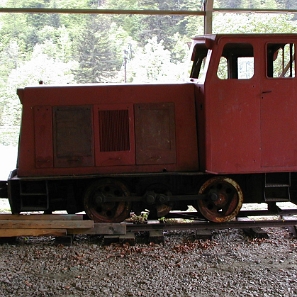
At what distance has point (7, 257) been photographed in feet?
17.6

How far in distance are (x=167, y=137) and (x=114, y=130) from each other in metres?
0.78

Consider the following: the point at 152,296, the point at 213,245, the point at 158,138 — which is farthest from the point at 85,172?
the point at 152,296

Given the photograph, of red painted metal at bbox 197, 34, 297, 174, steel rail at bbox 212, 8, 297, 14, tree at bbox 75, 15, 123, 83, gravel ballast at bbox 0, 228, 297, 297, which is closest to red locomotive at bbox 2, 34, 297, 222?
red painted metal at bbox 197, 34, 297, 174

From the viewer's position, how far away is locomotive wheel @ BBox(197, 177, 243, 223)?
20.6 ft

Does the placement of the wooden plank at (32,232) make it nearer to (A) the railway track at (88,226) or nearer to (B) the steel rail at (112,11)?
(A) the railway track at (88,226)

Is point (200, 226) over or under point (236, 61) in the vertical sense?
under

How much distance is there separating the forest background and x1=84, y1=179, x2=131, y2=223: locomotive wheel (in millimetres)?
4915

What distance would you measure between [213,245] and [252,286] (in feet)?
4.49

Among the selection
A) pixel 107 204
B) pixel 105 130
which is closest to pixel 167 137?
pixel 105 130

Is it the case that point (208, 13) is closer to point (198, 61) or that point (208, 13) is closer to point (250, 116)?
point (198, 61)

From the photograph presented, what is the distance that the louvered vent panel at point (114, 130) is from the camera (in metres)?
6.18

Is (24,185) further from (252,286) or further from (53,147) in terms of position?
(252,286)

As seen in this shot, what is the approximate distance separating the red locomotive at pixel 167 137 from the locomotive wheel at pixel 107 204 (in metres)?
0.01

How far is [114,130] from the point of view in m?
6.20
